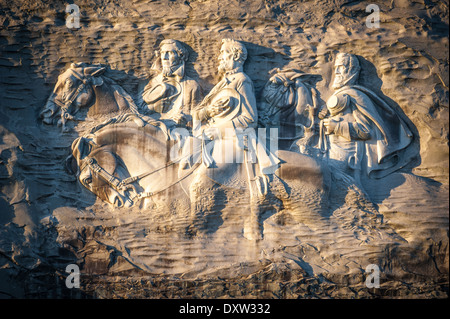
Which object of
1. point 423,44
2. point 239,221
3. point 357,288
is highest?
point 423,44

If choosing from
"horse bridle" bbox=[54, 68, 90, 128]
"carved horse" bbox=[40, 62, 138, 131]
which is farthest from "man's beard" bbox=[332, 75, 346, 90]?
"horse bridle" bbox=[54, 68, 90, 128]

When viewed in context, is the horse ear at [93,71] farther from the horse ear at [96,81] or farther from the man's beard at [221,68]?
the man's beard at [221,68]

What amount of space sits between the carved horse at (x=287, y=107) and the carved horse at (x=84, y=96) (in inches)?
68.9

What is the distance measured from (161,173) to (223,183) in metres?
0.82

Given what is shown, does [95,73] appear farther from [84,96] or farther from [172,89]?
[172,89]

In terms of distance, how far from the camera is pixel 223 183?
30.1 feet

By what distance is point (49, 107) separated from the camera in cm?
974

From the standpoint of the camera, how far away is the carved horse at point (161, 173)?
359 inches

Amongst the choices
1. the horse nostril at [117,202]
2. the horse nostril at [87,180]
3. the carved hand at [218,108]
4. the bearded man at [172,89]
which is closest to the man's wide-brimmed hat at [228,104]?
the carved hand at [218,108]

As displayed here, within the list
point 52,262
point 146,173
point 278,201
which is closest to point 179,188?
point 146,173

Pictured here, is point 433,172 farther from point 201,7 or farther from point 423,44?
point 201,7

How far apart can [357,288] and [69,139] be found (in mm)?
4158

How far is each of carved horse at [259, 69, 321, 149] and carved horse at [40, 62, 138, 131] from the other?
68.9 inches

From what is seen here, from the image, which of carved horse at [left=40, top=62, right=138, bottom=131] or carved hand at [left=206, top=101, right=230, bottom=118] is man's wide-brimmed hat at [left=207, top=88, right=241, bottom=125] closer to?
carved hand at [left=206, top=101, right=230, bottom=118]
